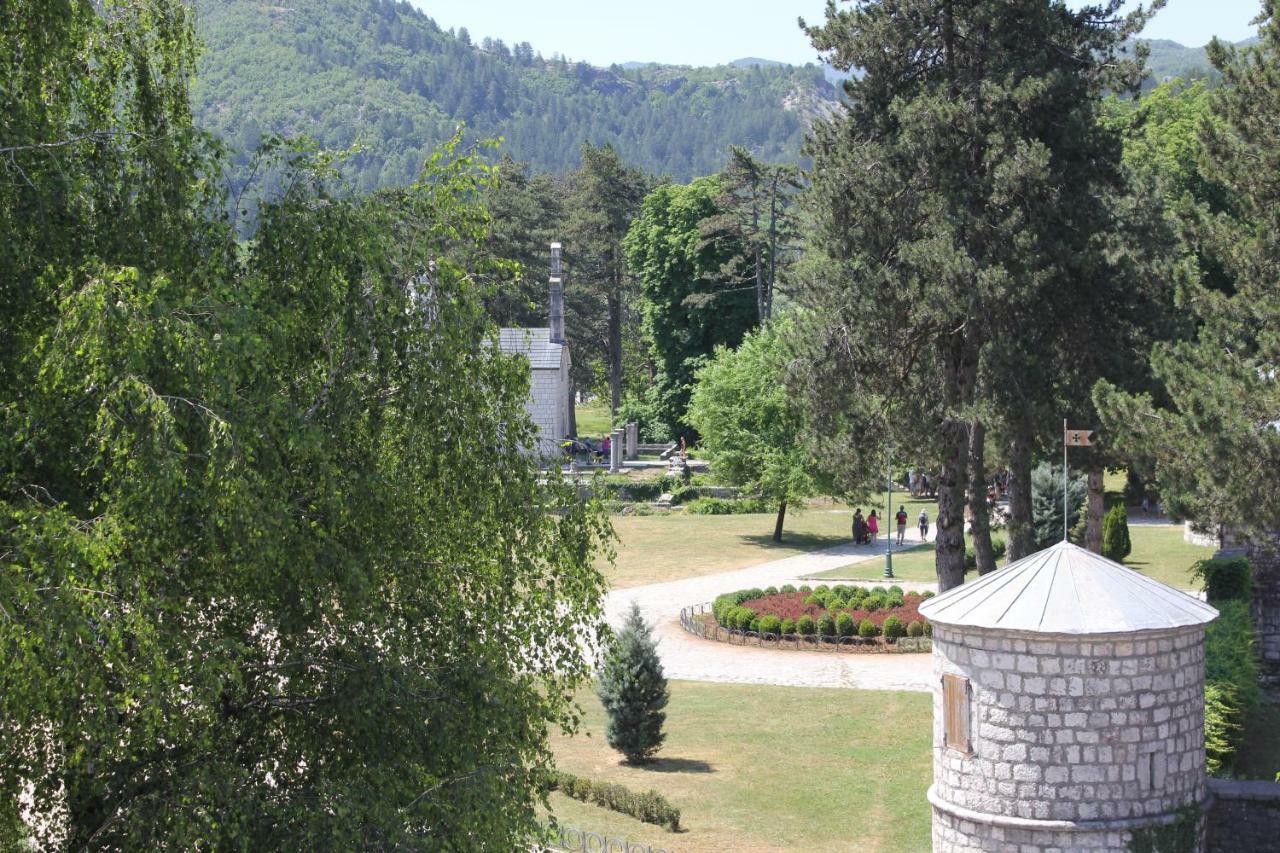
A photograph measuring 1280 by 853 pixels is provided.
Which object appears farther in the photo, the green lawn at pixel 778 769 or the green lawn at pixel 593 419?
the green lawn at pixel 593 419

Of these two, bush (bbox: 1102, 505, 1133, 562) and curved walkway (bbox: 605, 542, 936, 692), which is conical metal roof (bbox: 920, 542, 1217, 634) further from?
bush (bbox: 1102, 505, 1133, 562)

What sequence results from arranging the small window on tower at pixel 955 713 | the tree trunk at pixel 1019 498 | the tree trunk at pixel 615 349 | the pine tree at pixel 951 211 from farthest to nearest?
1. the tree trunk at pixel 615 349
2. the tree trunk at pixel 1019 498
3. the pine tree at pixel 951 211
4. the small window on tower at pixel 955 713

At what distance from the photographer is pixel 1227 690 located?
18859 mm

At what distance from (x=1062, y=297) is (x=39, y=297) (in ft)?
60.1

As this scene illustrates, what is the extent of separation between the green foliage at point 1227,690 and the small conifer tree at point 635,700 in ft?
24.9

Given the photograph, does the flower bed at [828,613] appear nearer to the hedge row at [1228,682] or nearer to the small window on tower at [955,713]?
the hedge row at [1228,682]

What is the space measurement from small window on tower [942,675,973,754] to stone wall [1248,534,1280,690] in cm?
1149

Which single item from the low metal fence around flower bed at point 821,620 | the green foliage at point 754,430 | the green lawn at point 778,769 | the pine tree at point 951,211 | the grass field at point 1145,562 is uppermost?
the pine tree at point 951,211

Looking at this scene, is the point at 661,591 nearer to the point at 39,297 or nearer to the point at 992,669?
the point at 992,669

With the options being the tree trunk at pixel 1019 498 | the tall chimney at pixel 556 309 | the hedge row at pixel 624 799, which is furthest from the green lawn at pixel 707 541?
the hedge row at pixel 624 799

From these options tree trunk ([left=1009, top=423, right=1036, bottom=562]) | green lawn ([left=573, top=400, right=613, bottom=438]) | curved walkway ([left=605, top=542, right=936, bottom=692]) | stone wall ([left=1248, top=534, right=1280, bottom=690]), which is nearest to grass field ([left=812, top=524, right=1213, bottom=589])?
curved walkway ([left=605, top=542, right=936, bottom=692])

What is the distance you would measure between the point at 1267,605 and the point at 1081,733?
12322mm

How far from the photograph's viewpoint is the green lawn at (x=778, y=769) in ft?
59.8

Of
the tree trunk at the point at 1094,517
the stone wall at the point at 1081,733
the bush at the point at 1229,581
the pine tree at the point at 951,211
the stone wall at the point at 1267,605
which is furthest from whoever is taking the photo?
the tree trunk at the point at 1094,517
